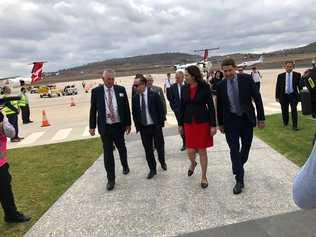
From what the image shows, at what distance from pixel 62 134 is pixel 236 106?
961cm

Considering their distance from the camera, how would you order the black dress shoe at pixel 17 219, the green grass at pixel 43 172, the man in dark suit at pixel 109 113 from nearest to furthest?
1. the black dress shoe at pixel 17 219
2. the green grass at pixel 43 172
3. the man in dark suit at pixel 109 113

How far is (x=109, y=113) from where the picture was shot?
6930 millimetres

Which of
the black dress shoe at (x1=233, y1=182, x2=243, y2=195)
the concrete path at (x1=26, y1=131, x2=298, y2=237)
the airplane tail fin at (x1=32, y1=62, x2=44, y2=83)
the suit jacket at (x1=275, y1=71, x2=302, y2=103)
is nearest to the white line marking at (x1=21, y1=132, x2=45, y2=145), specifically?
the concrete path at (x1=26, y1=131, x2=298, y2=237)

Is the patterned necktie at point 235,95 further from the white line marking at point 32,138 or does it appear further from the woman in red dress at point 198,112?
the white line marking at point 32,138

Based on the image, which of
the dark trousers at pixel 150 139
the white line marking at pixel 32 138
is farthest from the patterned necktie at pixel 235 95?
the white line marking at pixel 32 138

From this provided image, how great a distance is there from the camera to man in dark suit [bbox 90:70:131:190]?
6.86 m

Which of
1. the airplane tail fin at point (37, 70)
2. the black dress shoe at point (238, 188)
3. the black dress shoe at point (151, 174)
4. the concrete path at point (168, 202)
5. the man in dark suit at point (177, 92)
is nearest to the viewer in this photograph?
the concrete path at point (168, 202)

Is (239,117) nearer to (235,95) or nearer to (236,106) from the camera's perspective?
(236,106)

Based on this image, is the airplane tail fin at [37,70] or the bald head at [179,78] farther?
the airplane tail fin at [37,70]

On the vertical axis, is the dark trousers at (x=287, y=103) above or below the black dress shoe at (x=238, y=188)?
above

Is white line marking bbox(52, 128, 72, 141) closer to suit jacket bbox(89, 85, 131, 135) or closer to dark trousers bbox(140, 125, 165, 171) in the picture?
dark trousers bbox(140, 125, 165, 171)

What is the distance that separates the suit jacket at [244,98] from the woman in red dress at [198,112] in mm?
182

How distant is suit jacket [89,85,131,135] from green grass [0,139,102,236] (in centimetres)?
132

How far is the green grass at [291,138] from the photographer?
8.02m
